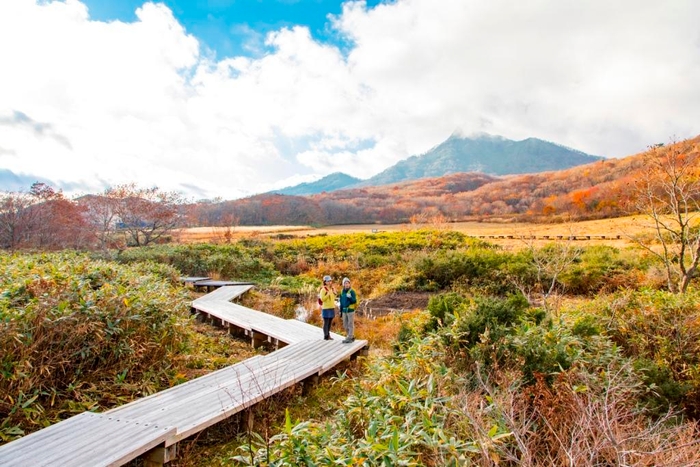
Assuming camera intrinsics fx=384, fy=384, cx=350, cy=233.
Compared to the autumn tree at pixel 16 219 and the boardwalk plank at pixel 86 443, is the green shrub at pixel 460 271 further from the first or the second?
the autumn tree at pixel 16 219

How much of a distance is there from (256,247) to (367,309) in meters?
9.41

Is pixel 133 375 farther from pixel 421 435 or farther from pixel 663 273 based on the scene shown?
pixel 663 273

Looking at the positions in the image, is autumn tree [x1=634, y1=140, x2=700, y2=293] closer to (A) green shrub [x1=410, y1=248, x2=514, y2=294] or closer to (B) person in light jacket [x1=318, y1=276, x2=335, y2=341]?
(A) green shrub [x1=410, y1=248, x2=514, y2=294]

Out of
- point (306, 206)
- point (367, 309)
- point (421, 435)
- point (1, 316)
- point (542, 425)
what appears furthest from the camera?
point (306, 206)

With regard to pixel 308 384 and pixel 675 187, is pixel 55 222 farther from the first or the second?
pixel 675 187

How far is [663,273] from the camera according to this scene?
1097 centimetres

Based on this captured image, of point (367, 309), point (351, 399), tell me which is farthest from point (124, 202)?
point (351, 399)

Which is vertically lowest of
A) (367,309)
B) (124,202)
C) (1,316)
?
(367,309)

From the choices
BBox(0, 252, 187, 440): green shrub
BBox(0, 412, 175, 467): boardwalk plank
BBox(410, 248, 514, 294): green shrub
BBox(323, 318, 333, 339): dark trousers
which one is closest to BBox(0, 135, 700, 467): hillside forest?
BBox(0, 252, 187, 440): green shrub

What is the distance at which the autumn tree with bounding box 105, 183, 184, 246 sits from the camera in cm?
1795

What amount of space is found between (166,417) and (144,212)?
16917mm

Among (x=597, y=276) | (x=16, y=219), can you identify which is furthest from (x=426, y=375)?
(x=16, y=219)

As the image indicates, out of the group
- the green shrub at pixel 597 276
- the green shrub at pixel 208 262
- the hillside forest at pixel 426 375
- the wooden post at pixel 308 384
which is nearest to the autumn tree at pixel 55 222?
the green shrub at pixel 208 262

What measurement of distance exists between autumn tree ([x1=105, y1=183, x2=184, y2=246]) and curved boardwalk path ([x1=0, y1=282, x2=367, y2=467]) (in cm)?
1498
